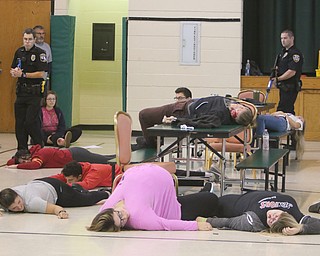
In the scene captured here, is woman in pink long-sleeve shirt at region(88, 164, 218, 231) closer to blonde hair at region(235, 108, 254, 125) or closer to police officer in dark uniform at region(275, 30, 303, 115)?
blonde hair at region(235, 108, 254, 125)

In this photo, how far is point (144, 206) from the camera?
533 centimetres

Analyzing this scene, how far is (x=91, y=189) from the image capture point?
7.49 metres

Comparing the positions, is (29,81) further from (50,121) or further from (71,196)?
(71,196)

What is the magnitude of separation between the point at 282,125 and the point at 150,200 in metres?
4.69

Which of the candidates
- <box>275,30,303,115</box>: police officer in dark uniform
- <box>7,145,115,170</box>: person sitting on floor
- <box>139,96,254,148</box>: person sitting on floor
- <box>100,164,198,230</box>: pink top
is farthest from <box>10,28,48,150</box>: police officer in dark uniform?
<box>100,164,198,230</box>: pink top

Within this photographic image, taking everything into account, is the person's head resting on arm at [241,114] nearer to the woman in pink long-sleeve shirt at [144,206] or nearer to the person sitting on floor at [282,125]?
the person sitting on floor at [282,125]

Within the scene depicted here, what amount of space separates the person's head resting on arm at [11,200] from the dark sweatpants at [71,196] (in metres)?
0.34

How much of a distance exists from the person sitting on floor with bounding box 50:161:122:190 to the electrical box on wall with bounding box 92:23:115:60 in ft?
25.8

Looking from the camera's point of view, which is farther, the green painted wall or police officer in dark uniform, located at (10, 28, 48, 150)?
the green painted wall

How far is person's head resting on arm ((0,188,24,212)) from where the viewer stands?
6090 millimetres

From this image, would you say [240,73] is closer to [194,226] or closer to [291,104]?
[291,104]

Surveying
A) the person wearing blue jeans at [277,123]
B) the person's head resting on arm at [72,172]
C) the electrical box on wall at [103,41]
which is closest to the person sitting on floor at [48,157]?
the person's head resting on arm at [72,172]

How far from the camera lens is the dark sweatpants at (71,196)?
647 cm

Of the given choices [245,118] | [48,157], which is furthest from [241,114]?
[48,157]
